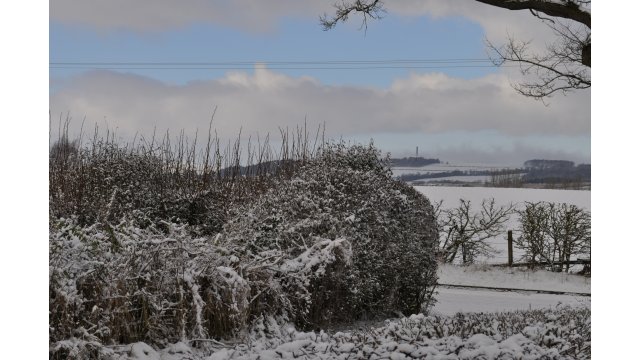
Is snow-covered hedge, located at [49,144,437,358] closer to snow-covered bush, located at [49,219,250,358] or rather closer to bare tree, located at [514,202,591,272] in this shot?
snow-covered bush, located at [49,219,250,358]

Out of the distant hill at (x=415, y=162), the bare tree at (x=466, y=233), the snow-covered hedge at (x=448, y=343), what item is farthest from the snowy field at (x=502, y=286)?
the snow-covered hedge at (x=448, y=343)

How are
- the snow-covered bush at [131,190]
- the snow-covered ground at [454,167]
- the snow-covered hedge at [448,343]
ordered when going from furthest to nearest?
1. the snow-covered bush at [131,190]
2. the snow-covered ground at [454,167]
3. the snow-covered hedge at [448,343]

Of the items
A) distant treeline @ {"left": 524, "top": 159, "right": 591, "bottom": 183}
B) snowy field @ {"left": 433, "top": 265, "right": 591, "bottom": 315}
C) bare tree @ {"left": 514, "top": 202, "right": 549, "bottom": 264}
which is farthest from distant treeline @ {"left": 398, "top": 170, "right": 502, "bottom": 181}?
bare tree @ {"left": 514, "top": 202, "right": 549, "bottom": 264}

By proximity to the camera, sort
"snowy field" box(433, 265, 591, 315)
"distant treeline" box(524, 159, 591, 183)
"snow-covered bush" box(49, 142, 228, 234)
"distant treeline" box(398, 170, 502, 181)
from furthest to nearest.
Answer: "snow-covered bush" box(49, 142, 228, 234), "snowy field" box(433, 265, 591, 315), "distant treeline" box(398, 170, 502, 181), "distant treeline" box(524, 159, 591, 183)

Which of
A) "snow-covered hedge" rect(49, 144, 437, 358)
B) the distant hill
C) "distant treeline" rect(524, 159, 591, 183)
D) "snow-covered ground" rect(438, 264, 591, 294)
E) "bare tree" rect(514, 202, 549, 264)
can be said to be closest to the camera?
"snow-covered hedge" rect(49, 144, 437, 358)

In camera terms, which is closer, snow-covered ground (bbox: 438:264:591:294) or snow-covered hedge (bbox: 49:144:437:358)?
snow-covered hedge (bbox: 49:144:437:358)

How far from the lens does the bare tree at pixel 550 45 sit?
7.70m

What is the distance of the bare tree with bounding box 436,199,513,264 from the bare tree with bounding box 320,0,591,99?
429 cm

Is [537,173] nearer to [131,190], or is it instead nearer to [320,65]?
[320,65]

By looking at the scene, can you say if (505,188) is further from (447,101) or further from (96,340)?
(96,340)

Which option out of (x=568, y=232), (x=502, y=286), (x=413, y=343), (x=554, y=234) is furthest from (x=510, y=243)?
(x=413, y=343)

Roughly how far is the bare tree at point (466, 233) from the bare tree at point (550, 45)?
4.29m

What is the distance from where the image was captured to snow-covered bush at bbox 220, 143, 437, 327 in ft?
20.8

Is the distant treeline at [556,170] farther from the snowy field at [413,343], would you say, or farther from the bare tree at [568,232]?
the bare tree at [568,232]
